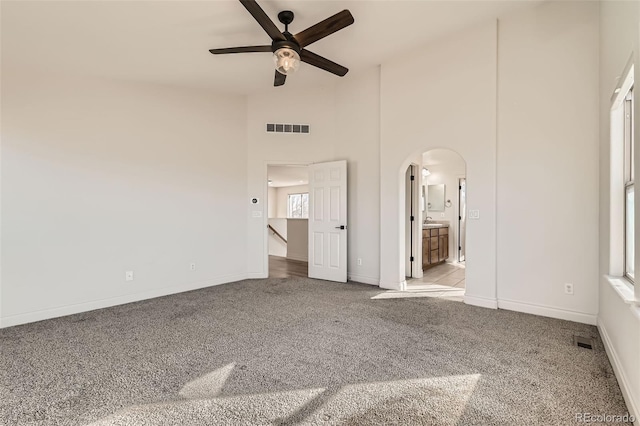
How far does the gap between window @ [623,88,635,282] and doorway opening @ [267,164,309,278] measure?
4211 mm

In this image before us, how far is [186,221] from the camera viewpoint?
4.66 metres

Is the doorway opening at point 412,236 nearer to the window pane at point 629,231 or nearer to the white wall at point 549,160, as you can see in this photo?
the white wall at point 549,160

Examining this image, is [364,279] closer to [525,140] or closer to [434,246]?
[434,246]

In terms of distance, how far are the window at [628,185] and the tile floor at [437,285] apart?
70.2 inches

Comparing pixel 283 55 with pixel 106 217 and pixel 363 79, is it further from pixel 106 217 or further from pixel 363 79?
pixel 106 217

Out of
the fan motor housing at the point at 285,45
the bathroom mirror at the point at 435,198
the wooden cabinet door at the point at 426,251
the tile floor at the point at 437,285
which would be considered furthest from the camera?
the bathroom mirror at the point at 435,198

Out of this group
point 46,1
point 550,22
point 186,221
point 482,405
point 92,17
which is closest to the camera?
point 482,405

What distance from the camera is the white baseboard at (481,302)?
3.57m

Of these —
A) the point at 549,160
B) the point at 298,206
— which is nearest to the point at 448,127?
the point at 549,160

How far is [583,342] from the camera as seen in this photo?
2.65 metres

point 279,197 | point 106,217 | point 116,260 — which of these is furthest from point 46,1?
point 279,197

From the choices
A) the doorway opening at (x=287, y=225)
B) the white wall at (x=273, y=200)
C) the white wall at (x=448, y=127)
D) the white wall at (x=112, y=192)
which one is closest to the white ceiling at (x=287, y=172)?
the doorway opening at (x=287, y=225)

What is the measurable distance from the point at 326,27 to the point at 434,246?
16.3 ft

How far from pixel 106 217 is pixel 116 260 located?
56 centimetres
